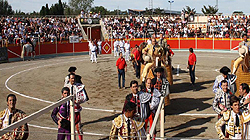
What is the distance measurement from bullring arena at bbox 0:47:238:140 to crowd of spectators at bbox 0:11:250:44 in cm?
1221

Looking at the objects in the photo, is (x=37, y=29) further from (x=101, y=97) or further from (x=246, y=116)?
(x=246, y=116)

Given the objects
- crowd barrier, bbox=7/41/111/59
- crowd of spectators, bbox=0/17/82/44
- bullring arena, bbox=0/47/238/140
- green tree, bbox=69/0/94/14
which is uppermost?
green tree, bbox=69/0/94/14

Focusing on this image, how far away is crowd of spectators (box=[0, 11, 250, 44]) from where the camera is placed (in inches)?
1517

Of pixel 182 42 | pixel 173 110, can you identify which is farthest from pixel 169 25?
pixel 173 110

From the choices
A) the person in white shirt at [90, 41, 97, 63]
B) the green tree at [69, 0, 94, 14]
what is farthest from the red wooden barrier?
the green tree at [69, 0, 94, 14]

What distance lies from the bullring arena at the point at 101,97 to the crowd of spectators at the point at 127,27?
12.2m

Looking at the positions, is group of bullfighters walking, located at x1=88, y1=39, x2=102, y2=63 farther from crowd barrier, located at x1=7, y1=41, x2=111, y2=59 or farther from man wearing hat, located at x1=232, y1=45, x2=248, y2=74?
man wearing hat, located at x1=232, y1=45, x2=248, y2=74

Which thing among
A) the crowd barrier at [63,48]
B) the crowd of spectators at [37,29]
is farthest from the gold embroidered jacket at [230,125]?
the crowd of spectators at [37,29]

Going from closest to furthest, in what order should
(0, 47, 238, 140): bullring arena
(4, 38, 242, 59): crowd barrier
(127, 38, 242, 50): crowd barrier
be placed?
(0, 47, 238, 140): bullring arena → (4, 38, 242, 59): crowd barrier → (127, 38, 242, 50): crowd barrier

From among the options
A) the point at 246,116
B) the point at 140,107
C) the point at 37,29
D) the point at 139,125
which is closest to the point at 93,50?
the point at 37,29

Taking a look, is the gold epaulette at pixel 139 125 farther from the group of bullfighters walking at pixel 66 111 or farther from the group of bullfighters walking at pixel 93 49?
the group of bullfighters walking at pixel 93 49

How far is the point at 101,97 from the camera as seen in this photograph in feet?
51.5

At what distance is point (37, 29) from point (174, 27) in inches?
730

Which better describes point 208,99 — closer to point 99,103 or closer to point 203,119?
point 203,119
